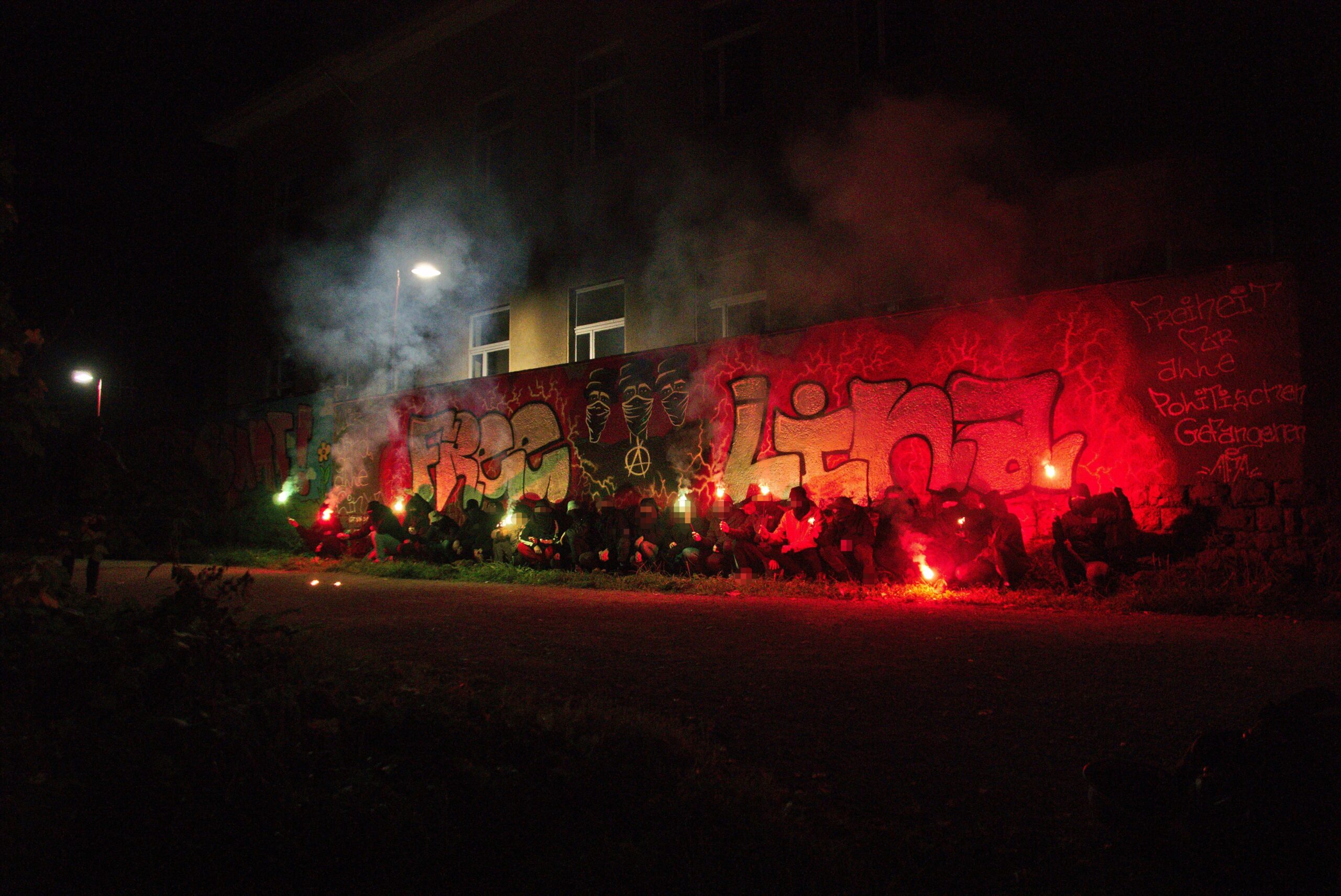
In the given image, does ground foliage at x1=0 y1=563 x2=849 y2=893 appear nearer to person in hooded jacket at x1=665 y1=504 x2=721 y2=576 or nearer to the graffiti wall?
person in hooded jacket at x1=665 y1=504 x2=721 y2=576

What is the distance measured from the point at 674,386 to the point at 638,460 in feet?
4.01

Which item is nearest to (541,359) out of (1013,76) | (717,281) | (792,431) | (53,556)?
(717,281)

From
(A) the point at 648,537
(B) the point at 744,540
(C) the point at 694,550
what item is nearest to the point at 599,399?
(A) the point at 648,537

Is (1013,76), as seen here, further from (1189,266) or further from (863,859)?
(863,859)

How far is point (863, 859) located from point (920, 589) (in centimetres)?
640

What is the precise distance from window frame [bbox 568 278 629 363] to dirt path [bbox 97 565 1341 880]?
7.95 metres

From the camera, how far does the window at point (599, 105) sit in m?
14.9

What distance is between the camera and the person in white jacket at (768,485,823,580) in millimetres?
9391

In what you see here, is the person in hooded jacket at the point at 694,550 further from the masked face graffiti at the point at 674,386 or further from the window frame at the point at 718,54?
the window frame at the point at 718,54

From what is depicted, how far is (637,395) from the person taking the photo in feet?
40.1

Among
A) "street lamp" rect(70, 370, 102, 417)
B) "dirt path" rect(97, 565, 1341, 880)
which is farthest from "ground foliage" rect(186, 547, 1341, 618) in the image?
"street lamp" rect(70, 370, 102, 417)

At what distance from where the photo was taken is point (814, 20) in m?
12.5

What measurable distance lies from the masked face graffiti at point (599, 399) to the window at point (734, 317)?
155 cm

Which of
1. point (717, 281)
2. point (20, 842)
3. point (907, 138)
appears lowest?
point (20, 842)
